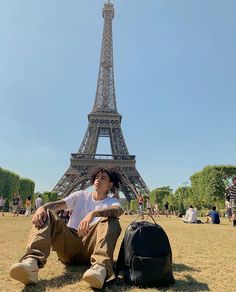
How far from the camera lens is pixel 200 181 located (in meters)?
39.1

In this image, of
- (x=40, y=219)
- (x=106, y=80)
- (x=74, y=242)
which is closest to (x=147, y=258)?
(x=74, y=242)

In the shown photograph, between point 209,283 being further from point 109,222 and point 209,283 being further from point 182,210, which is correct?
point 182,210

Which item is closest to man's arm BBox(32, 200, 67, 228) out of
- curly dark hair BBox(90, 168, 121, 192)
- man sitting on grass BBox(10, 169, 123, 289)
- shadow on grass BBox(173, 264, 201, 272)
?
man sitting on grass BBox(10, 169, 123, 289)

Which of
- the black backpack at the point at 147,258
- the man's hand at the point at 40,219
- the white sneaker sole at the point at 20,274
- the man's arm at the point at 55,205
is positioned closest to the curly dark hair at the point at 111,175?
the man's arm at the point at 55,205

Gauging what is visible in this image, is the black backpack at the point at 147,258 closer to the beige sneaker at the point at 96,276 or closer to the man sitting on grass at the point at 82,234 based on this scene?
the man sitting on grass at the point at 82,234

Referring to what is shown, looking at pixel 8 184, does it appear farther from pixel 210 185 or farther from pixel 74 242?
pixel 74 242

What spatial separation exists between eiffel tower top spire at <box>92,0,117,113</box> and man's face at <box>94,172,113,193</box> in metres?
53.6

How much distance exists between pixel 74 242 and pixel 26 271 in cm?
91

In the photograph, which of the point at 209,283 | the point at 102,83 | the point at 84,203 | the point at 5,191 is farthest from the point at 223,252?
the point at 102,83

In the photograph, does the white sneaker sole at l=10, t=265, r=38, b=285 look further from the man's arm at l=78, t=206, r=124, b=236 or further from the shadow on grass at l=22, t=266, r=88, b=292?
the man's arm at l=78, t=206, r=124, b=236

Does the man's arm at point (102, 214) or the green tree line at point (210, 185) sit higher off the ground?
the green tree line at point (210, 185)

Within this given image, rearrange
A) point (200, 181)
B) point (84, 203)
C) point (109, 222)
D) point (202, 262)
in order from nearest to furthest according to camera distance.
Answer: point (109, 222) < point (84, 203) < point (202, 262) < point (200, 181)

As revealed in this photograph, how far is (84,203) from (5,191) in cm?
3945

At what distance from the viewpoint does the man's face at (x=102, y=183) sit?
174 inches
